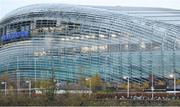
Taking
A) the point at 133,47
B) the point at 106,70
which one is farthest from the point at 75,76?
the point at 133,47

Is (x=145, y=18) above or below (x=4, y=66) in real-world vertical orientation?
above

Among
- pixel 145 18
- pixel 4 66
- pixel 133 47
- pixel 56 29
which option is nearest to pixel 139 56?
pixel 133 47

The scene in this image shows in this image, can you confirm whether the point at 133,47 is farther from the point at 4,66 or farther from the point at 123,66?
the point at 4,66

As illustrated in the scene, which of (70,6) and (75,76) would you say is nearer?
(75,76)

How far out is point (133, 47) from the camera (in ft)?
308

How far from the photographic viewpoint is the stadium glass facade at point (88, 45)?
306ft

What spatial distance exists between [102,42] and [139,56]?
7.54 m

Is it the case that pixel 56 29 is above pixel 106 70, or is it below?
above

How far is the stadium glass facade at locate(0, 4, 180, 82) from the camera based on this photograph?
93.2 meters

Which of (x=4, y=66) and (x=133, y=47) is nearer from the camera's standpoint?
(x=133, y=47)

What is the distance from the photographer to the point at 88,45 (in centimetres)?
9719

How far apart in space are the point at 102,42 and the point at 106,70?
537cm

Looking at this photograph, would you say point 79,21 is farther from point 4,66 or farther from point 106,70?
point 4,66

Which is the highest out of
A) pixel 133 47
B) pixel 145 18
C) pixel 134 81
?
pixel 145 18
